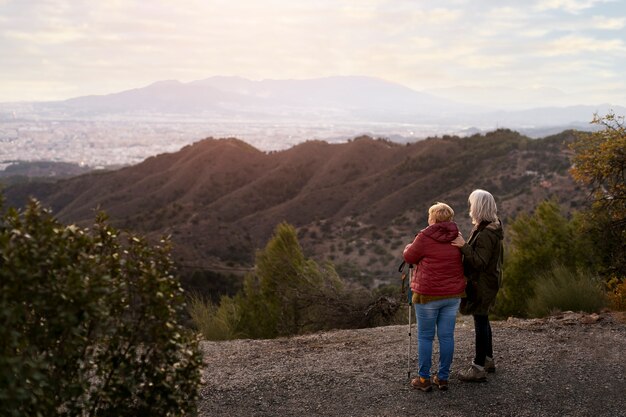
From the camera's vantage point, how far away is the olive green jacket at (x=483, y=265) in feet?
20.2

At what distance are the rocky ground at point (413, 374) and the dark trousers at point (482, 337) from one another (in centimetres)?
33

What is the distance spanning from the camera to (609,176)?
11.9 m

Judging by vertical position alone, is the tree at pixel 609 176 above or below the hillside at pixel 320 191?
above

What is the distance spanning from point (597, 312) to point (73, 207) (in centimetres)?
6702

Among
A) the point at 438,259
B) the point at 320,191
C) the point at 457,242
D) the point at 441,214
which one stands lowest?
the point at 320,191

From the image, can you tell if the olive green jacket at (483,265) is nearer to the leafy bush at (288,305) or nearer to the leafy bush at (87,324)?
the leafy bush at (87,324)

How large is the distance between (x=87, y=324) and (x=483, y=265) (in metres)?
4.18

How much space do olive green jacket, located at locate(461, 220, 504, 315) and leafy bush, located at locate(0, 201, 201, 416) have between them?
3.36m

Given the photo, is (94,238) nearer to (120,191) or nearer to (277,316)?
(277,316)

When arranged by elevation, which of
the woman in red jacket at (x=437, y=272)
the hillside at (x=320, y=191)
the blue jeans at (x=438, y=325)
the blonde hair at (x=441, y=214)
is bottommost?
the hillside at (x=320, y=191)

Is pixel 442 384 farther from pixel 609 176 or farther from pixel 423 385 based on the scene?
pixel 609 176

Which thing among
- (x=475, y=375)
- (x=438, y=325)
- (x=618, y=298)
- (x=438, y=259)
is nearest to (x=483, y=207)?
(x=438, y=259)

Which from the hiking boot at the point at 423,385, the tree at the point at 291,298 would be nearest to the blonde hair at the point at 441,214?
the hiking boot at the point at 423,385

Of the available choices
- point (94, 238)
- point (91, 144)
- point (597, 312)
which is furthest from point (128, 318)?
point (91, 144)
